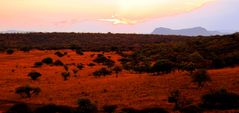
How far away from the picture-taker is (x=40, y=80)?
1580 inches

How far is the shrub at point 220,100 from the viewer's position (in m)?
24.9

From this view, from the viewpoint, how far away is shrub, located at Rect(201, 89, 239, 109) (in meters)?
24.9

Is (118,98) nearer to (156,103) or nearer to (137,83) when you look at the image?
(156,103)

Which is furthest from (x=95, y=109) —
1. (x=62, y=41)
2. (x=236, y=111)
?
(x=62, y=41)

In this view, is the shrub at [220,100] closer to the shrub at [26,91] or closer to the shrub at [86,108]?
the shrub at [86,108]

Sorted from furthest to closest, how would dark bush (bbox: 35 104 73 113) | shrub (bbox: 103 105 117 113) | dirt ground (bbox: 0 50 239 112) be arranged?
dirt ground (bbox: 0 50 239 112) < dark bush (bbox: 35 104 73 113) < shrub (bbox: 103 105 117 113)

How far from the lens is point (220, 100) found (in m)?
26.0

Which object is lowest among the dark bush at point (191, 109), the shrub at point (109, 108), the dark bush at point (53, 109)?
the dark bush at point (53, 109)

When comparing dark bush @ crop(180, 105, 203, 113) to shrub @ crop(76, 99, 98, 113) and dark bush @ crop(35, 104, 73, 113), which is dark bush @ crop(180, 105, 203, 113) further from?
dark bush @ crop(35, 104, 73, 113)

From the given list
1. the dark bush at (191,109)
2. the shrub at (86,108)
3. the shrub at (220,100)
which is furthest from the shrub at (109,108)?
the shrub at (220,100)

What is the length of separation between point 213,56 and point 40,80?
2152 cm

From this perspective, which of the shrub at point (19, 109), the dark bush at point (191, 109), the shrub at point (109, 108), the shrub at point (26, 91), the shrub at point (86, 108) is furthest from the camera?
the shrub at point (26, 91)

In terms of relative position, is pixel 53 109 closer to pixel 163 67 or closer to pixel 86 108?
pixel 86 108

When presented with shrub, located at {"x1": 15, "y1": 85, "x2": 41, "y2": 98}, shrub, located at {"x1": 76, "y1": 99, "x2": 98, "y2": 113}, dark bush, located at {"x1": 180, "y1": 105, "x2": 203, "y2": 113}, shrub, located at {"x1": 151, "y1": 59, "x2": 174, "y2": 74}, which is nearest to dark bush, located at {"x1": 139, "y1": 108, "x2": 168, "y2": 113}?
Result: dark bush, located at {"x1": 180, "y1": 105, "x2": 203, "y2": 113}
